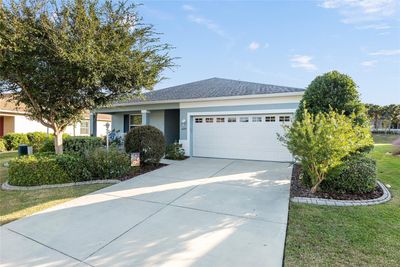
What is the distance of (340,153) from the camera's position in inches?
204

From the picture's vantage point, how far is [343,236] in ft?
11.4

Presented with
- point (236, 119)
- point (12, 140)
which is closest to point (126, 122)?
point (12, 140)

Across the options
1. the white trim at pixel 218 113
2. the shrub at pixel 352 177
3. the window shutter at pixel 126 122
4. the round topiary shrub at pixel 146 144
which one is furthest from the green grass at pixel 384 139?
the window shutter at pixel 126 122

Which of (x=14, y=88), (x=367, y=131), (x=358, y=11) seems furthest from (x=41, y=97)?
(x=358, y=11)

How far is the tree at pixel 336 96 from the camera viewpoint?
22.1 feet

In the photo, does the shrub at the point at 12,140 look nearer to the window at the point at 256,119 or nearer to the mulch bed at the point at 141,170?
the mulch bed at the point at 141,170

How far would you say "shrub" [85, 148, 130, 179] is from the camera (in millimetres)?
7105

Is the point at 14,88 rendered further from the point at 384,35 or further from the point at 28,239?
the point at 384,35

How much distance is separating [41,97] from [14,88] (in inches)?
37.8

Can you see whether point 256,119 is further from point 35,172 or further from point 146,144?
point 35,172

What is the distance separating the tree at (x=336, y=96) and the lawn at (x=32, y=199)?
684 cm

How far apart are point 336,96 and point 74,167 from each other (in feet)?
27.5

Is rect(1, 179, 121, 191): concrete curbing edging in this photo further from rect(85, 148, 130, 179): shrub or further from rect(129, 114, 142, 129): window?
rect(129, 114, 142, 129): window

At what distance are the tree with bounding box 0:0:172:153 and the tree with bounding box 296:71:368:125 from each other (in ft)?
17.3
